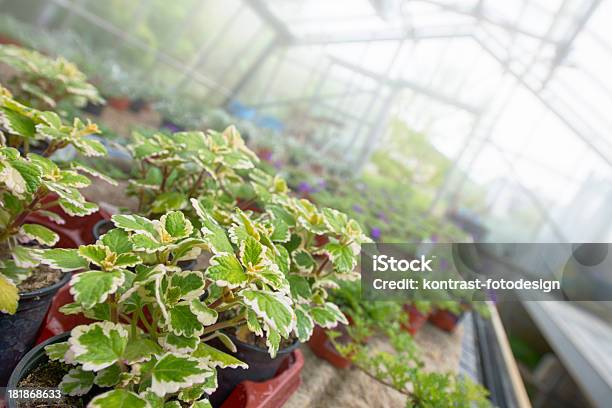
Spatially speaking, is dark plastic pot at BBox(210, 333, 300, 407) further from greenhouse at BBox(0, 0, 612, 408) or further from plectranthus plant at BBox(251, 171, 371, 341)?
plectranthus plant at BBox(251, 171, 371, 341)

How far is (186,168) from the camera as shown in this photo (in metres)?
1.19

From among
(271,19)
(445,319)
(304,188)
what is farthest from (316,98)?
(445,319)

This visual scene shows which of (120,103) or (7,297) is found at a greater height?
(120,103)

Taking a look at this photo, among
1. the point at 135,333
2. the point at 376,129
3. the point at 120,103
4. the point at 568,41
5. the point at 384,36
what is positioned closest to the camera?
the point at 135,333

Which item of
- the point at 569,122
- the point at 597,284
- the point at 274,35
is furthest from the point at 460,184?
the point at 274,35

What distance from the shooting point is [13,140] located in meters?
1.04

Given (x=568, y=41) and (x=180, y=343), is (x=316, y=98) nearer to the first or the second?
(x=568, y=41)

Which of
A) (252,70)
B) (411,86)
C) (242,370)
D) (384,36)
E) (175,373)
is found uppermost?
(384,36)

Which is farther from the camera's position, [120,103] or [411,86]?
[411,86]

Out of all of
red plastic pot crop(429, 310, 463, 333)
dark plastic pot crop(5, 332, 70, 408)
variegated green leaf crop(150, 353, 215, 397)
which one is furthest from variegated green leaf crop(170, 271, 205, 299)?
red plastic pot crop(429, 310, 463, 333)

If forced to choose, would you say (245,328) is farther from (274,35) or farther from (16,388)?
(274,35)

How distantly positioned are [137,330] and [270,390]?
14.2 inches

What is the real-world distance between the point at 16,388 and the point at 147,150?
2.01ft

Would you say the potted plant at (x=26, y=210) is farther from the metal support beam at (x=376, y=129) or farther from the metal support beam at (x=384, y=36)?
the metal support beam at (x=376, y=129)
